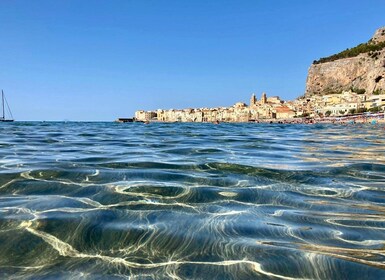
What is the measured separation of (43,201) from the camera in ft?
14.2

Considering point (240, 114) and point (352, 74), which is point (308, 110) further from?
point (240, 114)

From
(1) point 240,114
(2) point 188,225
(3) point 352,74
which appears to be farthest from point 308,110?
(2) point 188,225

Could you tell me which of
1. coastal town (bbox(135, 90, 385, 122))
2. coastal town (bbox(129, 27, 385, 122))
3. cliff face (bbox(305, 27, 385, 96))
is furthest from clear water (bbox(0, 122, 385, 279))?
cliff face (bbox(305, 27, 385, 96))

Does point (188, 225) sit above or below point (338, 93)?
below

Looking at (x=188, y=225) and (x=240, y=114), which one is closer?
(x=188, y=225)

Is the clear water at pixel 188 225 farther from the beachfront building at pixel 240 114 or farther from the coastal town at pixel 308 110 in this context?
the beachfront building at pixel 240 114

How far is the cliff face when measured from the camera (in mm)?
122625

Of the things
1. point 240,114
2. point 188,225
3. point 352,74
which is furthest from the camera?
point 240,114

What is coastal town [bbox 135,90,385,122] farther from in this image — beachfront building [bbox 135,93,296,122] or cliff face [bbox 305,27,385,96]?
cliff face [bbox 305,27,385,96]

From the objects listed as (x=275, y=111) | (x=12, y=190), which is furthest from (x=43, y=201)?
(x=275, y=111)

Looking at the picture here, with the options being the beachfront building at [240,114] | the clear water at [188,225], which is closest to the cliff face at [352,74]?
the beachfront building at [240,114]

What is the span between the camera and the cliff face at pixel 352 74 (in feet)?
402

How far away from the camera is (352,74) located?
146125 mm

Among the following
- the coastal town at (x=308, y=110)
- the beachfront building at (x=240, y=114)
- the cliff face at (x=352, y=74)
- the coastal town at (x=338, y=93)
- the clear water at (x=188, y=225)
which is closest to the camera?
the clear water at (x=188, y=225)
